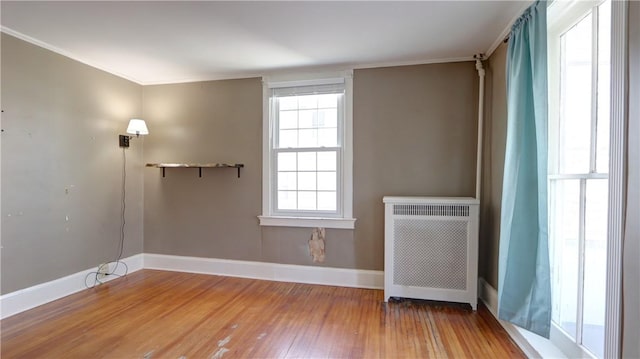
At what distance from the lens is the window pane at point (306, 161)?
3043mm

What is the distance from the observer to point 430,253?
8.14 feet

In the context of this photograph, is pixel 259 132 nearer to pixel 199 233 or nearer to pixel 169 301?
pixel 199 233

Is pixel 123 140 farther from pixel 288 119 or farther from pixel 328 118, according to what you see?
pixel 328 118

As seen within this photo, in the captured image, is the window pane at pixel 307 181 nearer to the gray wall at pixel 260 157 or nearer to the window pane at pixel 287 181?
the window pane at pixel 287 181

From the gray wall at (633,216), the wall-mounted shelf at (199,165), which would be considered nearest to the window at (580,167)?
the gray wall at (633,216)

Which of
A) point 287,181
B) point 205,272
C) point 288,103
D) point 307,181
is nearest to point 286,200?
point 287,181

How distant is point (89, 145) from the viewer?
2.85m

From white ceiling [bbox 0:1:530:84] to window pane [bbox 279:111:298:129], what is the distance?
17.8 inches

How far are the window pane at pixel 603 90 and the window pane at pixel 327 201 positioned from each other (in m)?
2.04

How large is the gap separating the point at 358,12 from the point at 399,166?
1.44 m

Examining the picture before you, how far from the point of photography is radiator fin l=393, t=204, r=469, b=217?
2430 mm

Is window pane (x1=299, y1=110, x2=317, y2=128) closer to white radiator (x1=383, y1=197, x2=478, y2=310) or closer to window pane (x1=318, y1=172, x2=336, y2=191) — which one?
window pane (x1=318, y1=172, x2=336, y2=191)

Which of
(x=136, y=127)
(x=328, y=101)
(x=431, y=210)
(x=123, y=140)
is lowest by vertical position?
(x=431, y=210)

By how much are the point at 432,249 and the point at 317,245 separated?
44.8 inches
